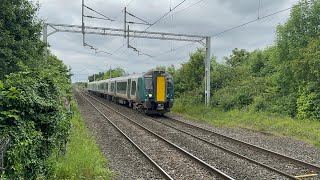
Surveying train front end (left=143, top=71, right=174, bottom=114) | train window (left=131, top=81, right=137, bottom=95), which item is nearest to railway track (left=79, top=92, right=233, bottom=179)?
train front end (left=143, top=71, right=174, bottom=114)

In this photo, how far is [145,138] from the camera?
15.2m

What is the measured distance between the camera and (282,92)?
23.2 meters

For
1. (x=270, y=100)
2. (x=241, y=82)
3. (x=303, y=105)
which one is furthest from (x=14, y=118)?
(x=241, y=82)

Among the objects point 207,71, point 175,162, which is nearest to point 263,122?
point 207,71

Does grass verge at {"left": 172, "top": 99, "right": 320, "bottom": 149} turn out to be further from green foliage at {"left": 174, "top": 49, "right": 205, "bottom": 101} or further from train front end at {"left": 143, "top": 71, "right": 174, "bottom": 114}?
green foliage at {"left": 174, "top": 49, "right": 205, "bottom": 101}

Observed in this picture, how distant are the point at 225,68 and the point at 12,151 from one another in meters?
29.7

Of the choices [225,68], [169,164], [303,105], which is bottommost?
[169,164]

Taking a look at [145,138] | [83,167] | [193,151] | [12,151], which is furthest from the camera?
[145,138]

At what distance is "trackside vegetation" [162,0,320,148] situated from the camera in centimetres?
1875

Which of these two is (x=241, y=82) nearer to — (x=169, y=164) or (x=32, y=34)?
(x=32, y=34)

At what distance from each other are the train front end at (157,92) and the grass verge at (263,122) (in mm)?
2479

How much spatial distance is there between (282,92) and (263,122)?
15.1 feet

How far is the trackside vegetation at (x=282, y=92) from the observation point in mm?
18750

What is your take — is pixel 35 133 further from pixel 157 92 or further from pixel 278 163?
pixel 157 92
